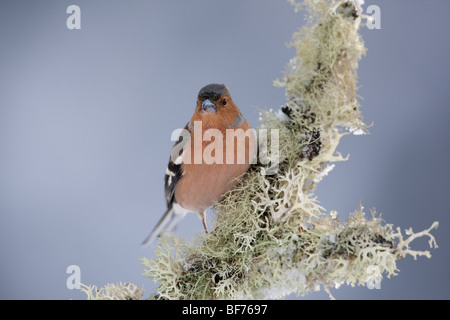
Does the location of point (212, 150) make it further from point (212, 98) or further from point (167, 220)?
point (167, 220)

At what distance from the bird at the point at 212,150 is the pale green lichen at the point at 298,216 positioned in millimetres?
60

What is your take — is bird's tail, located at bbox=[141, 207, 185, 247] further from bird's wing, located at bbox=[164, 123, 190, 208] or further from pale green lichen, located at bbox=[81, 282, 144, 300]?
pale green lichen, located at bbox=[81, 282, 144, 300]

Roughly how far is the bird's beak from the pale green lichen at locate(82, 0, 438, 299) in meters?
0.16

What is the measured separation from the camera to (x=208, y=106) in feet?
2.95

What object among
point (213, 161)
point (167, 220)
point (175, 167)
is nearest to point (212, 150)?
point (213, 161)

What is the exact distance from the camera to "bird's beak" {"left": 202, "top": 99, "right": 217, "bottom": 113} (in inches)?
35.3

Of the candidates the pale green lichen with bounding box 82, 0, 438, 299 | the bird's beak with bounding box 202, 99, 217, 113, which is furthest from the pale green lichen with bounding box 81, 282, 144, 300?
the bird's beak with bounding box 202, 99, 217, 113

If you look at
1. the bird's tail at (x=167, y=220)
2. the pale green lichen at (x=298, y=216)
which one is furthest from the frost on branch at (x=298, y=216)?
the bird's tail at (x=167, y=220)

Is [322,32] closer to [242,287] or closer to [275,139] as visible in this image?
[275,139]

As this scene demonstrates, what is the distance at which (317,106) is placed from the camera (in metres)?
0.77

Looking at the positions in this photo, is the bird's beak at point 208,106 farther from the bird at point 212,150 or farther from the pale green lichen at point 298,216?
the pale green lichen at point 298,216
